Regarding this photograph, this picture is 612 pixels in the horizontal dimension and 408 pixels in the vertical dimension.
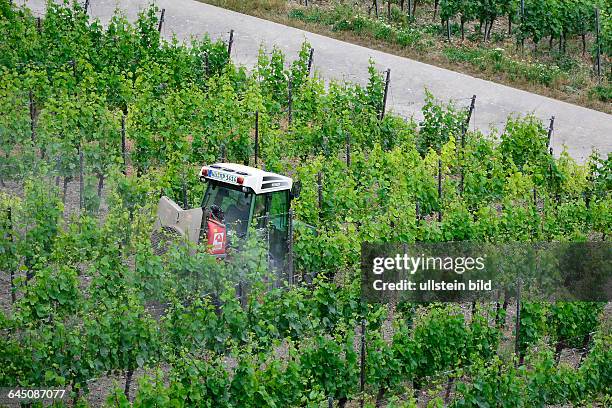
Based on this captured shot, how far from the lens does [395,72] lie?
1174 inches

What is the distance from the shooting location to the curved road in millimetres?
27953

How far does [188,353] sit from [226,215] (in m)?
2.87

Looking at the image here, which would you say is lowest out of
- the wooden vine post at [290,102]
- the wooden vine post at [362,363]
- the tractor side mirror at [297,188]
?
the wooden vine post at [362,363]

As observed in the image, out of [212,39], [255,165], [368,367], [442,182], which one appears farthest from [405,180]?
[212,39]

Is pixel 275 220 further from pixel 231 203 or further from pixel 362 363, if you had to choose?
pixel 362 363

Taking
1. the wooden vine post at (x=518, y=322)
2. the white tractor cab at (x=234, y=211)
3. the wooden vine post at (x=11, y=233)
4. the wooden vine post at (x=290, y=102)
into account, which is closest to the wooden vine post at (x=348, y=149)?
the wooden vine post at (x=290, y=102)

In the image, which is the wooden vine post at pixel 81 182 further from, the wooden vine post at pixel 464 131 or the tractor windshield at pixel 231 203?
the wooden vine post at pixel 464 131

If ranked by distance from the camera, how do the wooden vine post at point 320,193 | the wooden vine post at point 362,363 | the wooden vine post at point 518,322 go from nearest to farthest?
the wooden vine post at point 362,363
the wooden vine post at point 518,322
the wooden vine post at point 320,193

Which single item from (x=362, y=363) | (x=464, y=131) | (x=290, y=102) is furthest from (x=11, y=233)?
(x=464, y=131)

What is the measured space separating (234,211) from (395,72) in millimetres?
10104

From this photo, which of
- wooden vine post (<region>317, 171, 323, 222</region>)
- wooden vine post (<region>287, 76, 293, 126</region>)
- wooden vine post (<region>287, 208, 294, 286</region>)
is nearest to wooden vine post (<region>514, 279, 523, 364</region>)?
wooden vine post (<region>287, 208, 294, 286</region>)

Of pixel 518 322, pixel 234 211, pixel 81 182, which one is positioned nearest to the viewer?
pixel 518 322

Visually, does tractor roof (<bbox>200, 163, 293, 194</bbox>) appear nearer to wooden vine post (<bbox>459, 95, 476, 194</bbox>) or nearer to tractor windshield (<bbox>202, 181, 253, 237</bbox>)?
tractor windshield (<bbox>202, 181, 253, 237</bbox>)

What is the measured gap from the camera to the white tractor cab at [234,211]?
2027 cm
